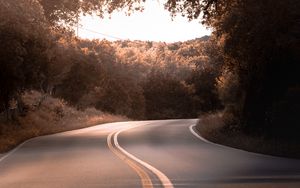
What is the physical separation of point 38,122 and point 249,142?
23562 mm

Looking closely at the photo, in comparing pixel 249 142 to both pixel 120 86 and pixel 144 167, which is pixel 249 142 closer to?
pixel 144 167

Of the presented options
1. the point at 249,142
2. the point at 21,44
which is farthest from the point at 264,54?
the point at 21,44

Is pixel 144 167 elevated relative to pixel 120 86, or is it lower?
elevated

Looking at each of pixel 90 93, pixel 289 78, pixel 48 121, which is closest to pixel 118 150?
pixel 289 78

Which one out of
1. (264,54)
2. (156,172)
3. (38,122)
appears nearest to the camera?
(156,172)

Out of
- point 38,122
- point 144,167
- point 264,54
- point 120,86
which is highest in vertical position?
point 264,54

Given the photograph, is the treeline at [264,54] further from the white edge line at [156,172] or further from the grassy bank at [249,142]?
the white edge line at [156,172]

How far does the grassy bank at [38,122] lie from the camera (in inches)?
1198

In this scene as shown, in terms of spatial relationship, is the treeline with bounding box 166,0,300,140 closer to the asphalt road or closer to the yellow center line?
the asphalt road

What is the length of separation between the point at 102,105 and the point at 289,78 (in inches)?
2448

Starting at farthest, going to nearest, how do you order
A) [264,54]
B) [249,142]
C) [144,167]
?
[249,142] < [264,54] < [144,167]

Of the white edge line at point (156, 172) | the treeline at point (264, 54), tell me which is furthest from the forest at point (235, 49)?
the white edge line at point (156, 172)

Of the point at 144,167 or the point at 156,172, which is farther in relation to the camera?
the point at 144,167

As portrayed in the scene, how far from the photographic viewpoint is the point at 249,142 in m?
21.7
